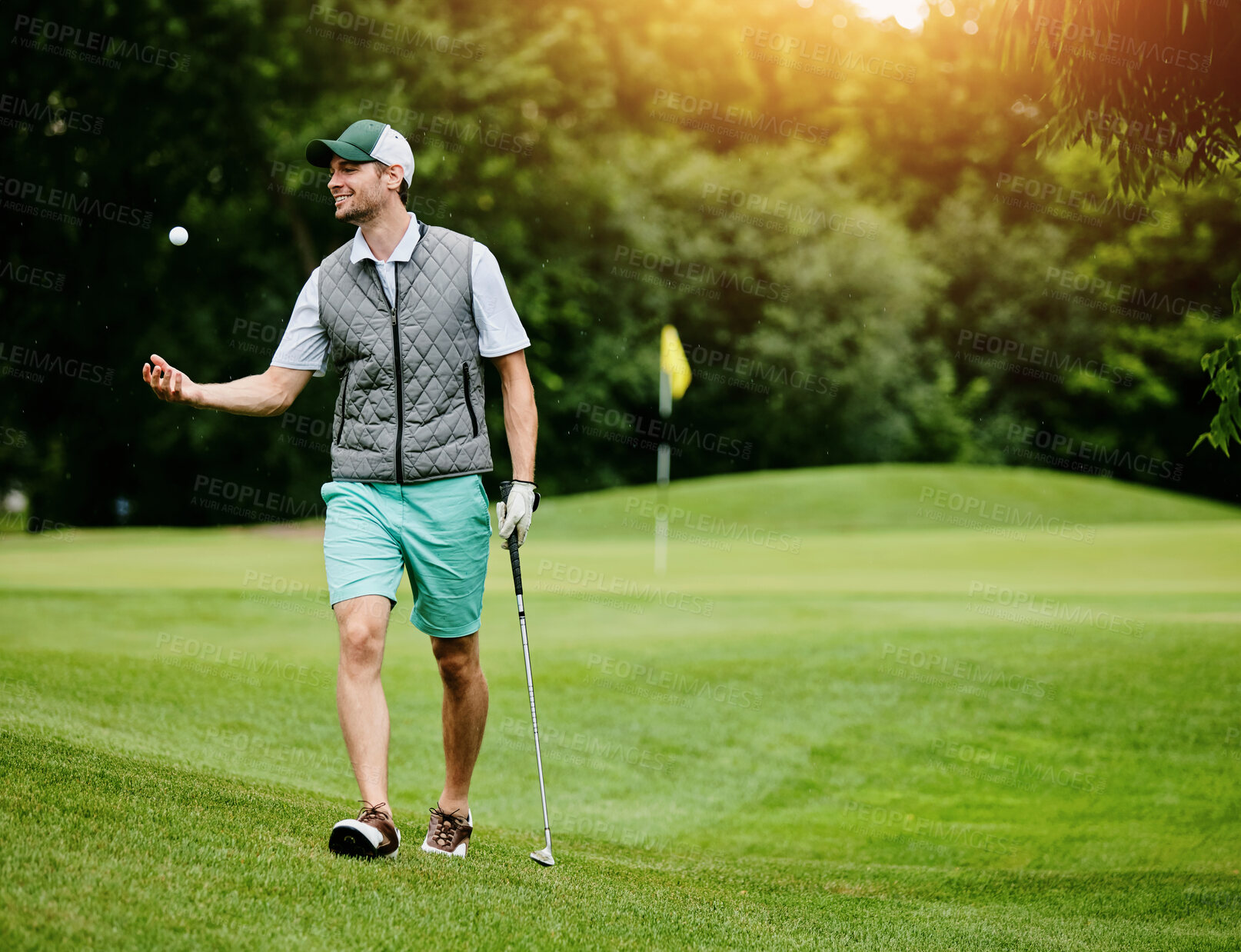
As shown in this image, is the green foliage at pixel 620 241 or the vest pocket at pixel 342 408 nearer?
the vest pocket at pixel 342 408

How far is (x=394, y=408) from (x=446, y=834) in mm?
1441

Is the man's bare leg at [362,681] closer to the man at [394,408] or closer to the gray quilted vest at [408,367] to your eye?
the man at [394,408]

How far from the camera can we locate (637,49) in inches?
1603

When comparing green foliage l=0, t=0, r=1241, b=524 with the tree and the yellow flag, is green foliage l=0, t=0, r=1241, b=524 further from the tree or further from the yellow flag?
the tree

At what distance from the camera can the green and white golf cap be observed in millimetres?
4250

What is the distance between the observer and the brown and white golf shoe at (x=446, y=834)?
444cm

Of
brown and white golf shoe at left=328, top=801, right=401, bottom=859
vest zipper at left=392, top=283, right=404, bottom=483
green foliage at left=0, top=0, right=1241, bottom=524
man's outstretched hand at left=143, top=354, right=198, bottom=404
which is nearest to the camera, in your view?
brown and white golf shoe at left=328, top=801, right=401, bottom=859

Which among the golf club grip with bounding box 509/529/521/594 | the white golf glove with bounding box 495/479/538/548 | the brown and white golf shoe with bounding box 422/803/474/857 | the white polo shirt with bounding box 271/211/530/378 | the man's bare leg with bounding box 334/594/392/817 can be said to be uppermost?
the white polo shirt with bounding box 271/211/530/378

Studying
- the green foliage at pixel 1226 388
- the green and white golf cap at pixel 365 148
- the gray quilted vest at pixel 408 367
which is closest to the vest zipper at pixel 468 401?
the gray quilted vest at pixel 408 367

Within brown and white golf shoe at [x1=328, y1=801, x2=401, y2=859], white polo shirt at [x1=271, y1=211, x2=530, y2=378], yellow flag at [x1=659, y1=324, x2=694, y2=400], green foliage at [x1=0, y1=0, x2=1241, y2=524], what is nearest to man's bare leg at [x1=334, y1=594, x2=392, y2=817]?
brown and white golf shoe at [x1=328, y1=801, x2=401, y2=859]

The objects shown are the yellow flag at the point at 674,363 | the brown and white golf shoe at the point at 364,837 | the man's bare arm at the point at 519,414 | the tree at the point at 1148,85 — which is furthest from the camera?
the yellow flag at the point at 674,363

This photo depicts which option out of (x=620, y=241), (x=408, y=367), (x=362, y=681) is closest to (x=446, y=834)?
(x=362, y=681)

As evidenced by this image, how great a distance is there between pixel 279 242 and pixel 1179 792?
28.8 meters

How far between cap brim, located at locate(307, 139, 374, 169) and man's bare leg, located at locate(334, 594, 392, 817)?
1396 millimetres
